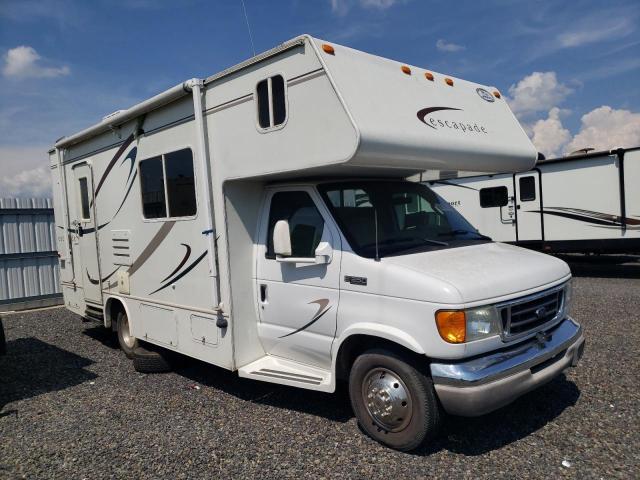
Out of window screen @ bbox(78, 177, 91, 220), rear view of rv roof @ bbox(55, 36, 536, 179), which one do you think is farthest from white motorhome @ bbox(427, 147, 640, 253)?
window screen @ bbox(78, 177, 91, 220)

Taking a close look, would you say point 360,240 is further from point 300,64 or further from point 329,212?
point 300,64

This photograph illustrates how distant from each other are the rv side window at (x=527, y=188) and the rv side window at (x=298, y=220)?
9.53 m

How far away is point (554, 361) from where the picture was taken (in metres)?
3.95

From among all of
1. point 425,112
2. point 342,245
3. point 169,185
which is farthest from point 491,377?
point 169,185

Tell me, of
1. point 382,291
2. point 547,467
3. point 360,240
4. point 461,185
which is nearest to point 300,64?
point 360,240

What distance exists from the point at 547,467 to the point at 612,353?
2.90 m

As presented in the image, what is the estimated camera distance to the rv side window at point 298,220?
14.3 ft

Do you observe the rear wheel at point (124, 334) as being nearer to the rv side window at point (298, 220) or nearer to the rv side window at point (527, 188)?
the rv side window at point (298, 220)

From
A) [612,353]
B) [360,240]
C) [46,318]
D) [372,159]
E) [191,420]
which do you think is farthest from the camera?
[46,318]

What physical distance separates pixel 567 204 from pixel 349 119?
992cm

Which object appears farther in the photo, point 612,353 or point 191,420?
point 612,353

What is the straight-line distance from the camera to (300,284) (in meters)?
4.37

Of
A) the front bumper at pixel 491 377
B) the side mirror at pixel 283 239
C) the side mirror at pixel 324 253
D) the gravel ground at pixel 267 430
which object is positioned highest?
the side mirror at pixel 283 239

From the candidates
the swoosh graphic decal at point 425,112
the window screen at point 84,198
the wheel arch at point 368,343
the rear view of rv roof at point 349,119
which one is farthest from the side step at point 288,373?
the window screen at point 84,198
